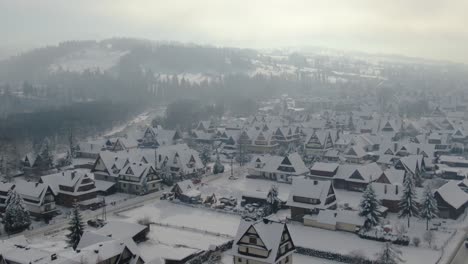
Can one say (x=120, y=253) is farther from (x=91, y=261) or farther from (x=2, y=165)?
(x=2, y=165)

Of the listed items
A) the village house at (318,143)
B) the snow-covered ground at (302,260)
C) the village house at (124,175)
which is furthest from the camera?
the village house at (318,143)

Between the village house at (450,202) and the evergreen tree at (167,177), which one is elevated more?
the village house at (450,202)

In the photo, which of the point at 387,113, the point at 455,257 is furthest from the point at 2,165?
the point at 387,113

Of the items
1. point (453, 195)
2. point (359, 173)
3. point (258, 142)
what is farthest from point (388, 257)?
point (258, 142)

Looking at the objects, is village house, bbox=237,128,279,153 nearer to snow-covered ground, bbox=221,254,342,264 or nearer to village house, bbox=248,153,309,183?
village house, bbox=248,153,309,183

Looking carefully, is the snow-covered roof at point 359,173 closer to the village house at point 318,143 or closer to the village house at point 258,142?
the village house at point 318,143

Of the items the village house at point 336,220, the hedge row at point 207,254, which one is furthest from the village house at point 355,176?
the hedge row at point 207,254
